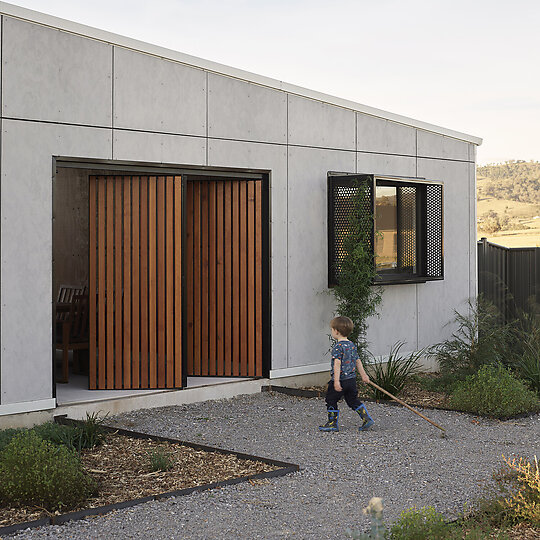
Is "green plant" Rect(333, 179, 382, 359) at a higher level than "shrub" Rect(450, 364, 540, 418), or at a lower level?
higher

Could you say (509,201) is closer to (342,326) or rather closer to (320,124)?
(320,124)

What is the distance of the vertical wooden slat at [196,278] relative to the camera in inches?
383

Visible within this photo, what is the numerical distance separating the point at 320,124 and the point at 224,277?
7.26 feet

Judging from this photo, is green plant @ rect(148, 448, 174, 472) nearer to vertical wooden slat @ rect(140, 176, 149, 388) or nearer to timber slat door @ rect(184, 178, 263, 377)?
vertical wooden slat @ rect(140, 176, 149, 388)

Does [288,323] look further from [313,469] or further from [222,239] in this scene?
[313,469]

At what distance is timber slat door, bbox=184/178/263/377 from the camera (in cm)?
947

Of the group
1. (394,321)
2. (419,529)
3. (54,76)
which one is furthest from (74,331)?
(419,529)

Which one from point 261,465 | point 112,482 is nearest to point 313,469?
point 261,465

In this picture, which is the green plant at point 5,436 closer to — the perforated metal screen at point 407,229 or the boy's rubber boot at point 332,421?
the boy's rubber boot at point 332,421

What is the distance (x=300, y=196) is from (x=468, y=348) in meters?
2.90

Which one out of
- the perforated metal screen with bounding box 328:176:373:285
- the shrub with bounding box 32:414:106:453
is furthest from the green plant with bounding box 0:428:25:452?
the perforated metal screen with bounding box 328:176:373:285

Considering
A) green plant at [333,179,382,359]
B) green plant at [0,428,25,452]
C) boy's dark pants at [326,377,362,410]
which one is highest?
green plant at [333,179,382,359]

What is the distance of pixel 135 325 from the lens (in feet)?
28.7

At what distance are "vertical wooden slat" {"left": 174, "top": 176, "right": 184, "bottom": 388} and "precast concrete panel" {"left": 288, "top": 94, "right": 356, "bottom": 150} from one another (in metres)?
1.72
